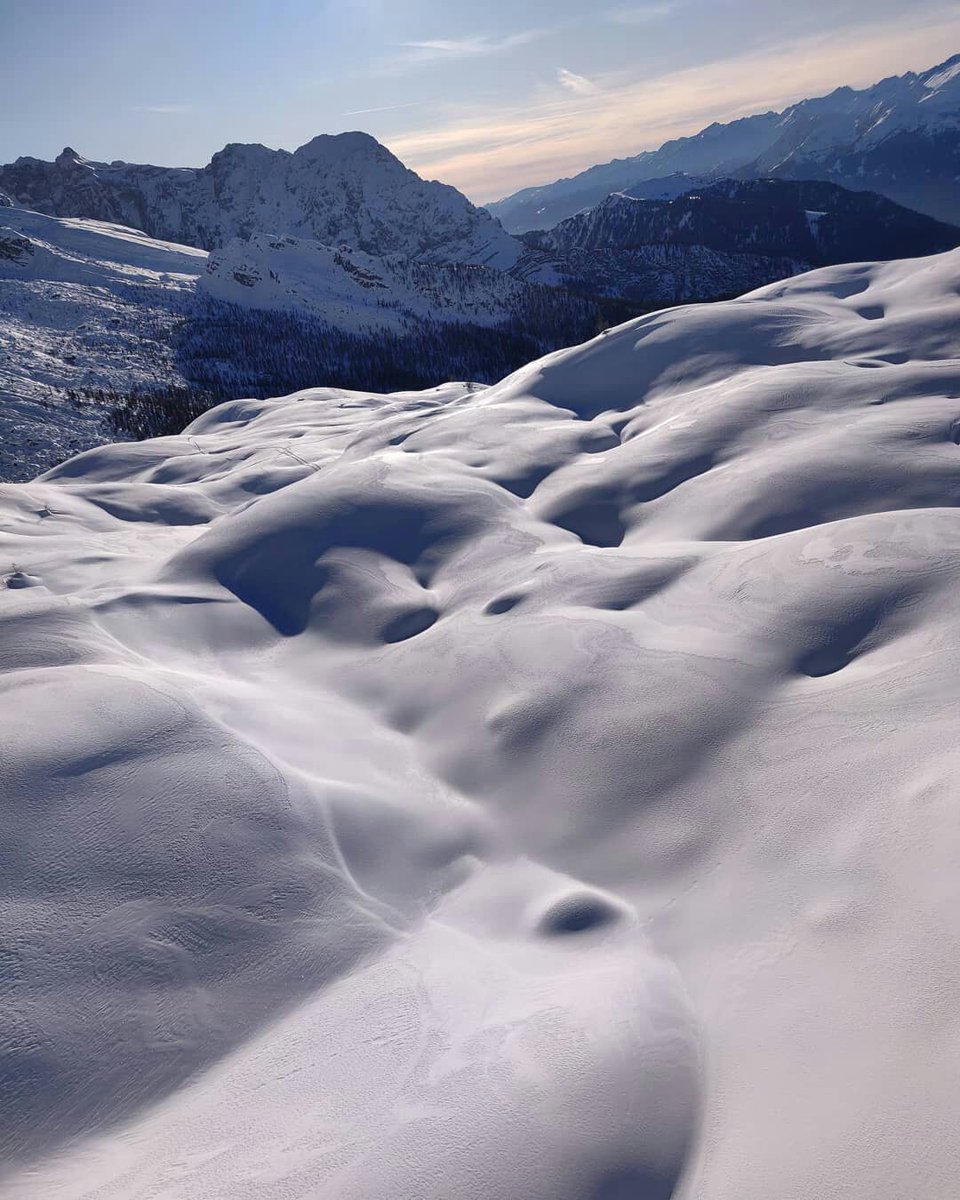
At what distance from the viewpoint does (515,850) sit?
23.5 ft

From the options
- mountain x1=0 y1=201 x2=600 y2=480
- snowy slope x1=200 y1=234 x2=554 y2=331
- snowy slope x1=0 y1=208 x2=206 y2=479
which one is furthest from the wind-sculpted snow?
snowy slope x1=200 y1=234 x2=554 y2=331

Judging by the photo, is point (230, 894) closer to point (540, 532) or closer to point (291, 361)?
point (540, 532)

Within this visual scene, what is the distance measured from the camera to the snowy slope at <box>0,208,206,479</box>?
6317 centimetres

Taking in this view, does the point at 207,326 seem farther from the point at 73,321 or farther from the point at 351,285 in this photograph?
the point at 351,285

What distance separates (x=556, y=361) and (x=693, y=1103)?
22.5 metres

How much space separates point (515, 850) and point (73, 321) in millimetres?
115594

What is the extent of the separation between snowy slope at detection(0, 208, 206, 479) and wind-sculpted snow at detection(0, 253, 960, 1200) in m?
54.7

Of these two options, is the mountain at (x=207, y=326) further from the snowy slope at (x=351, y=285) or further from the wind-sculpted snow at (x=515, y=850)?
the wind-sculpted snow at (x=515, y=850)

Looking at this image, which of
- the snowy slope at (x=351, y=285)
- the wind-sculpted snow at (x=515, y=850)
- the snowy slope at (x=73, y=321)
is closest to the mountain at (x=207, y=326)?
the snowy slope at (x=73, y=321)

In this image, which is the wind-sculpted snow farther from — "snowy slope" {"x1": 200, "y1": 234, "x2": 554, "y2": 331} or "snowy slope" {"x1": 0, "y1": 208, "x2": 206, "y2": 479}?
"snowy slope" {"x1": 200, "y1": 234, "x2": 554, "y2": 331}

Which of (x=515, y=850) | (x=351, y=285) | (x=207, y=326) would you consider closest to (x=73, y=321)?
(x=207, y=326)

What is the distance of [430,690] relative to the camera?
382 inches

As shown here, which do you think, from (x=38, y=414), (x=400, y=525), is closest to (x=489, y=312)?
(x=38, y=414)

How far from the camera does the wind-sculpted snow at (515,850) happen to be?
4320 mm
